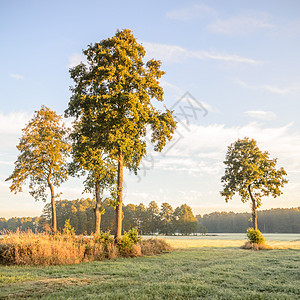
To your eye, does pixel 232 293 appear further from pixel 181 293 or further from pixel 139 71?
pixel 139 71

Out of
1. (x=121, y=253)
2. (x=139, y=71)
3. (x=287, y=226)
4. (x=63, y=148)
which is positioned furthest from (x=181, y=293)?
(x=287, y=226)

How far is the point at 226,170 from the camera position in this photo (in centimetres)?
3506

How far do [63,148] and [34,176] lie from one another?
463cm

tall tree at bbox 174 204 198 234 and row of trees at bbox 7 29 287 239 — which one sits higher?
row of trees at bbox 7 29 287 239

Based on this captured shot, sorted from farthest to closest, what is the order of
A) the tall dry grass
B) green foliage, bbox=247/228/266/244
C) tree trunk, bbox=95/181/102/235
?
1. green foliage, bbox=247/228/266/244
2. tree trunk, bbox=95/181/102/235
3. the tall dry grass

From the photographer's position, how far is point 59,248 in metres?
13.0

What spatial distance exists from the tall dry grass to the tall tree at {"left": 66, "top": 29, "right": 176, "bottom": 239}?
1581 millimetres

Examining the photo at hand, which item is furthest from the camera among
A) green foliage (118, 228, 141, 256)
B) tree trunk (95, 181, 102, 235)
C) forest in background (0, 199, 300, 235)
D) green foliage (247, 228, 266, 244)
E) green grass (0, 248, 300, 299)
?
forest in background (0, 199, 300, 235)

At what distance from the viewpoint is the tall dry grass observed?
12.2 meters

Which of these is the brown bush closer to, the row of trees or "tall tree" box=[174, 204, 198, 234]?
the row of trees

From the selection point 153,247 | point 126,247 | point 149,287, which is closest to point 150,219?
point 153,247

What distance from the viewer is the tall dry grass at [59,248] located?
1220 centimetres


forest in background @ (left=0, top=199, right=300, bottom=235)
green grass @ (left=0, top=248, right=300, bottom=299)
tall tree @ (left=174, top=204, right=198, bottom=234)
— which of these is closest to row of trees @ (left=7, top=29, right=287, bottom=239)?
green grass @ (left=0, top=248, right=300, bottom=299)

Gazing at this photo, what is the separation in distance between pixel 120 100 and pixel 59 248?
9948mm
